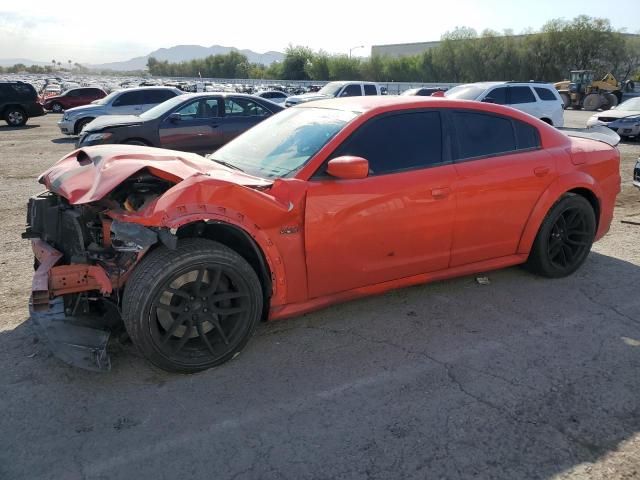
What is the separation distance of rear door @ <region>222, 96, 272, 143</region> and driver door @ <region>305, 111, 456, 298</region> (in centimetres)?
709

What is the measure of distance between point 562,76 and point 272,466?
64503 millimetres

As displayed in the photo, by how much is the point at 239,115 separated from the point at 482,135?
24.3 ft

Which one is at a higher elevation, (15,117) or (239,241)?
(15,117)

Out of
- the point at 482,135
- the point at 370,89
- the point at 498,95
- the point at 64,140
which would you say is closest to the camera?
the point at 482,135

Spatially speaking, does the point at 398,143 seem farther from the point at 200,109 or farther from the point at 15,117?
the point at 15,117

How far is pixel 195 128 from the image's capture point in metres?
10.2

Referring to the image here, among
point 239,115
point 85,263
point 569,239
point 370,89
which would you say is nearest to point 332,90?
point 370,89

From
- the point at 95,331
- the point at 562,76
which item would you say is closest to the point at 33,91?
the point at 95,331

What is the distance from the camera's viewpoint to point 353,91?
19406mm

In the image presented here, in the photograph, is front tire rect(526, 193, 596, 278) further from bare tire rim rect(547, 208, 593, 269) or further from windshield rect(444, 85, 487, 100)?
windshield rect(444, 85, 487, 100)

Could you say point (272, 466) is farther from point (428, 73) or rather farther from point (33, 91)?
point (428, 73)

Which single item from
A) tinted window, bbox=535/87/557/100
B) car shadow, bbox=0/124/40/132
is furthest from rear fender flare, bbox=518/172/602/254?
car shadow, bbox=0/124/40/132

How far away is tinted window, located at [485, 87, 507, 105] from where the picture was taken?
531 inches

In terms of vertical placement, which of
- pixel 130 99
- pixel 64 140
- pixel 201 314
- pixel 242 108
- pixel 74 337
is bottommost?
pixel 74 337
